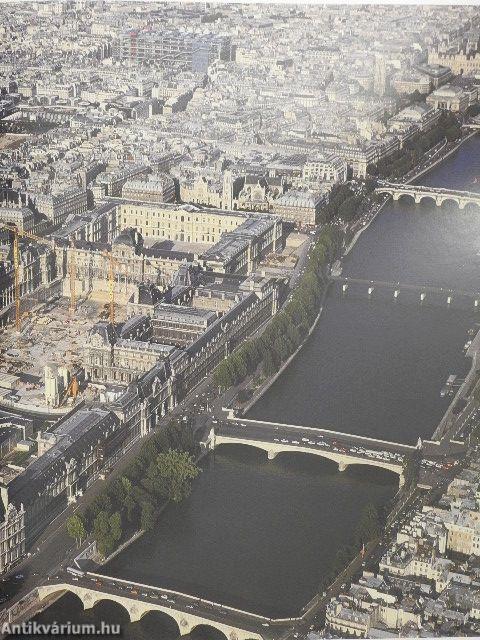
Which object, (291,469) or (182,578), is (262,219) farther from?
(182,578)

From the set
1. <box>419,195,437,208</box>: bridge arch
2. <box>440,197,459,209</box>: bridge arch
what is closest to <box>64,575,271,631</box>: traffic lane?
<box>440,197,459,209</box>: bridge arch

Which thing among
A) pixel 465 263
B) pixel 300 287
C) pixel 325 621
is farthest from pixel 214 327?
pixel 325 621

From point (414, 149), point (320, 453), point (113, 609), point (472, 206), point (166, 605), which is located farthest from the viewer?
point (414, 149)

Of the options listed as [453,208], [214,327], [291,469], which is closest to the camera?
[291,469]

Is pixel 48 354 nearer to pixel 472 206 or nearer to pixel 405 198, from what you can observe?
pixel 472 206

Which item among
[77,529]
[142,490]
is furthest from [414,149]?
[77,529]
